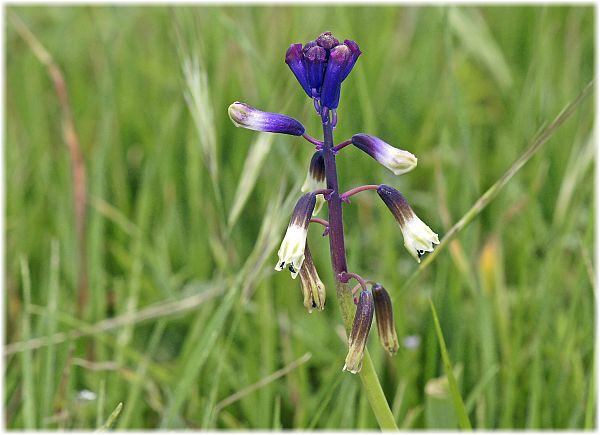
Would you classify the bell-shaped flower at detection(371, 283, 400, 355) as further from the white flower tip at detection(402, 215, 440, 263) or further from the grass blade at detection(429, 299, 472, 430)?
the grass blade at detection(429, 299, 472, 430)

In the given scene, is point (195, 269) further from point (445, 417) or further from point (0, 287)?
point (445, 417)

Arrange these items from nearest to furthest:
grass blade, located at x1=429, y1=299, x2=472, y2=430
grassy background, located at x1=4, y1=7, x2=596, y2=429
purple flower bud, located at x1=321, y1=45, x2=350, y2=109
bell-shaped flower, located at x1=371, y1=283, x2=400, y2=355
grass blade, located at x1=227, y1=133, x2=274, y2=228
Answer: purple flower bud, located at x1=321, y1=45, x2=350, y2=109
bell-shaped flower, located at x1=371, y1=283, x2=400, y2=355
grass blade, located at x1=429, y1=299, x2=472, y2=430
grass blade, located at x1=227, y1=133, x2=274, y2=228
grassy background, located at x1=4, y1=7, x2=596, y2=429

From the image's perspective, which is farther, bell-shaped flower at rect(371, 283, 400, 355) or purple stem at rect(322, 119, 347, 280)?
bell-shaped flower at rect(371, 283, 400, 355)

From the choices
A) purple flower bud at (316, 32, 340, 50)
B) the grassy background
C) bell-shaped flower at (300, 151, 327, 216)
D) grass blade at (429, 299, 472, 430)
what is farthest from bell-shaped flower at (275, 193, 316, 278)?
the grassy background

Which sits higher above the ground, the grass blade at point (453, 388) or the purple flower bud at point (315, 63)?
the purple flower bud at point (315, 63)

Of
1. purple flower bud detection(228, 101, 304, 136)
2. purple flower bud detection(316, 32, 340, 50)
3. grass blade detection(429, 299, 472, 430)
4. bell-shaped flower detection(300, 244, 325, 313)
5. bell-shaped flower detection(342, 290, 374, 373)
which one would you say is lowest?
grass blade detection(429, 299, 472, 430)

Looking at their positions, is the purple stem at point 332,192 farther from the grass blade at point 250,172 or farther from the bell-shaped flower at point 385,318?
the grass blade at point 250,172

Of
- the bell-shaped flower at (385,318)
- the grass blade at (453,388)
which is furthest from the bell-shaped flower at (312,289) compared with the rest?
the grass blade at (453,388)

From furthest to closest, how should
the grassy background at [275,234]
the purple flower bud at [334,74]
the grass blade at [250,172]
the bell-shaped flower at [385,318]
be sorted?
1. the grassy background at [275,234]
2. the grass blade at [250,172]
3. the bell-shaped flower at [385,318]
4. the purple flower bud at [334,74]

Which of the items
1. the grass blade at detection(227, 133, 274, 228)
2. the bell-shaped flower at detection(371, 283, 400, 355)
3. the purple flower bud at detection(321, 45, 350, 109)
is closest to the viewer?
the purple flower bud at detection(321, 45, 350, 109)
